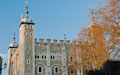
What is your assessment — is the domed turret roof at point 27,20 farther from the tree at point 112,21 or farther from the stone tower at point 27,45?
the tree at point 112,21

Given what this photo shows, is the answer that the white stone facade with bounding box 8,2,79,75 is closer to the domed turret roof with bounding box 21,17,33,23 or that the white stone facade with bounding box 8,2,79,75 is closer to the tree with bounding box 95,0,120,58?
the domed turret roof with bounding box 21,17,33,23

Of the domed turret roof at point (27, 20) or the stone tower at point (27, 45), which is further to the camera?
the domed turret roof at point (27, 20)

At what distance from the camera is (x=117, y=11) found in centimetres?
1770

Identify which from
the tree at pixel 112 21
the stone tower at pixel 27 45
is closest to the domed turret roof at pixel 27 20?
the stone tower at pixel 27 45

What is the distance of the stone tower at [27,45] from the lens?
128ft

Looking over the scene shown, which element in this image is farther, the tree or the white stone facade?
the white stone facade

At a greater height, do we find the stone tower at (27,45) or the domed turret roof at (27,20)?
the domed turret roof at (27,20)

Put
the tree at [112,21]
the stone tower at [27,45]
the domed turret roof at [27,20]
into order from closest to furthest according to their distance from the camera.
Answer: the tree at [112,21]
the stone tower at [27,45]
the domed turret roof at [27,20]

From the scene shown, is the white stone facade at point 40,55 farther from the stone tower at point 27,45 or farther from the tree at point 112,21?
the tree at point 112,21

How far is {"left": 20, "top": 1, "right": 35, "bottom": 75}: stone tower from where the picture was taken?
128 ft

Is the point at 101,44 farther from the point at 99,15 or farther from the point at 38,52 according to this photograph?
the point at 38,52

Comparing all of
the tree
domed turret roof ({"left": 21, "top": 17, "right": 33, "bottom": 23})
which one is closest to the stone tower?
domed turret roof ({"left": 21, "top": 17, "right": 33, "bottom": 23})

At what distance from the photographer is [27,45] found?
39750 millimetres

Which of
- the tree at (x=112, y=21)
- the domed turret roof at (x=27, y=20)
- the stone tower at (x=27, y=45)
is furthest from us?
the domed turret roof at (x=27, y=20)
